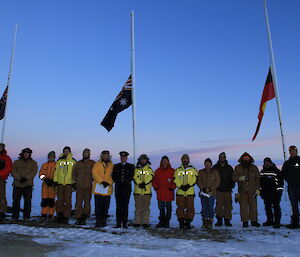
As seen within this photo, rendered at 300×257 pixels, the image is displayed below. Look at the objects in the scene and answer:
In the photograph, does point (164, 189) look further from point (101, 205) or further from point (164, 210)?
point (101, 205)

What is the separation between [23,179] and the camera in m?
10.4

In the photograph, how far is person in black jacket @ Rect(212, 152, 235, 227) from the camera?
10.7 meters

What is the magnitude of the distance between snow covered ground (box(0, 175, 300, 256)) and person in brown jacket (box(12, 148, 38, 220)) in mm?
2029

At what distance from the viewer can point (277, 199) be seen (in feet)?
33.4

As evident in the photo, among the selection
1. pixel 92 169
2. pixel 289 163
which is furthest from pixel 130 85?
pixel 289 163

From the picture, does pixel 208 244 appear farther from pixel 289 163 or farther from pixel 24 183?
pixel 24 183

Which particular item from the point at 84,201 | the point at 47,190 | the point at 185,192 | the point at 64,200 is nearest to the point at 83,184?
the point at 84,201

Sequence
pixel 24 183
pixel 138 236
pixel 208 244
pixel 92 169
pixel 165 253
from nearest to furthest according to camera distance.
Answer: pixel 165 253 → pixel 208 244 → pixel 138 236 → pixel 92 169 → pixel 24 183

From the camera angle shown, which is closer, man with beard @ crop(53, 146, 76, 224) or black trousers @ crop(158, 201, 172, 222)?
black trousers @ crop(158, 201, 172, 222)

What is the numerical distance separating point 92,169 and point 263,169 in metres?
5.39

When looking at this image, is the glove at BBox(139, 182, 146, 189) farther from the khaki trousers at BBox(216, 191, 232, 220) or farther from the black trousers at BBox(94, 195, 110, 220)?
the khaki trousers at BBox(216, 191, 232, 220)

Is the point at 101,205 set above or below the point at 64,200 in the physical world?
below

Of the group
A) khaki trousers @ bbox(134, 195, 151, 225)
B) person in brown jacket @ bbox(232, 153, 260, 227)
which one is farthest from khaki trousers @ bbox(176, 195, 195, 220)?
person in brown jacket @ bbox(232, 153, 260, 227)

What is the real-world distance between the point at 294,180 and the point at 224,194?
2.17 metres
